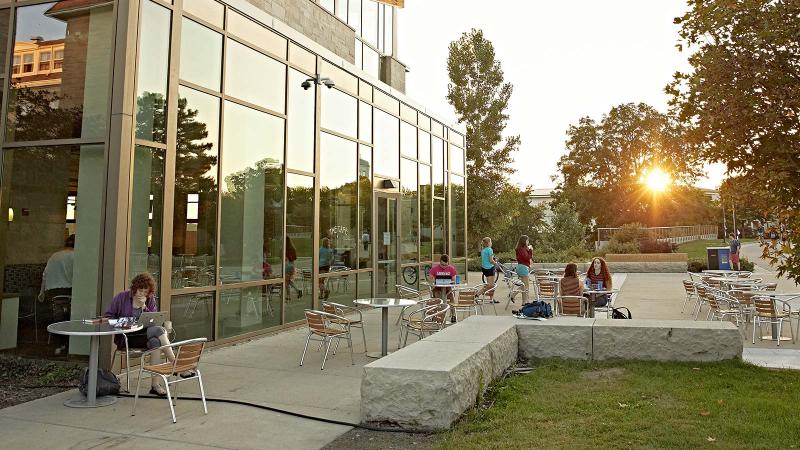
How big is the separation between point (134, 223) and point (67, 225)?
2.94 ft

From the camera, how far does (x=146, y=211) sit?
7438mm

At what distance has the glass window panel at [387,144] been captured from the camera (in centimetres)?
1430

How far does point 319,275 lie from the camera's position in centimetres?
1133

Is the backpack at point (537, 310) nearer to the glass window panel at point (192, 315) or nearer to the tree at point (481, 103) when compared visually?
the glass window panel at point (192, 315)

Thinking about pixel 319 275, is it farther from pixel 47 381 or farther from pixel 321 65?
pixel 47 381

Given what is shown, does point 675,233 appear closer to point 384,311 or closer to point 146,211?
point 384,311

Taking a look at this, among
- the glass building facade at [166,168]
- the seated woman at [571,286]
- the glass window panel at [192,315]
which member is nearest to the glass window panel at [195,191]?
the glass building facade at [166,168]

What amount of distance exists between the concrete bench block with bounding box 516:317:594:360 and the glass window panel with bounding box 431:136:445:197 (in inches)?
432

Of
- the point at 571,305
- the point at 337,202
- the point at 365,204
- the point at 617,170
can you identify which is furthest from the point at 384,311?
the point at 617,170

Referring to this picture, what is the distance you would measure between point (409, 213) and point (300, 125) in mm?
5747

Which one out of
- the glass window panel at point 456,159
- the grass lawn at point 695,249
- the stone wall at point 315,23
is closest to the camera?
the stone wall at point 315,23

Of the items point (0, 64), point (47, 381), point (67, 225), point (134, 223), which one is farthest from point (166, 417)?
point (0, 64)

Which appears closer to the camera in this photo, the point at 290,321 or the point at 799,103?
the point at 799,103

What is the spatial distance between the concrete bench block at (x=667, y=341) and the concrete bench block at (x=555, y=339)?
13 cm
